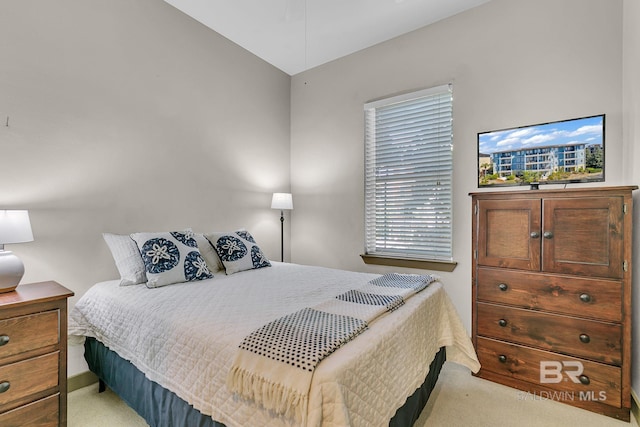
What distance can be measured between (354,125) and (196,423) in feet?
9.67

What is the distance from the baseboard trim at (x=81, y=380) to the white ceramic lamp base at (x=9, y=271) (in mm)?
865

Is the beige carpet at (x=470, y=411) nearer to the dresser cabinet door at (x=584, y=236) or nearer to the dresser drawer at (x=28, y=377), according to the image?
the dresser drawer at (x=28, y=377)

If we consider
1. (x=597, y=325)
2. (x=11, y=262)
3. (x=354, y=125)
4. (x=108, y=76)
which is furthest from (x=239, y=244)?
(x=597, y=325)

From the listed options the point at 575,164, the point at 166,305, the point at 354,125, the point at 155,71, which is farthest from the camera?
the point at 354,125

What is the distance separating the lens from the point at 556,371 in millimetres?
1996

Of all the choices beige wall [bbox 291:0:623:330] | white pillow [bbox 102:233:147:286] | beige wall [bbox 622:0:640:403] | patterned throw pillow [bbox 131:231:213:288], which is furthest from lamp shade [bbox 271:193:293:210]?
beige wall [bbox 622:0:640:403]

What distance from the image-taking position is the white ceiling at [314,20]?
264 cm

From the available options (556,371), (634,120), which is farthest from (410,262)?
(634,120)

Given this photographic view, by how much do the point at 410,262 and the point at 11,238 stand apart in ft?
9.48

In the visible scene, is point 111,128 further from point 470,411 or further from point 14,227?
point 470,411

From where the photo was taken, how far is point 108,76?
2.28m

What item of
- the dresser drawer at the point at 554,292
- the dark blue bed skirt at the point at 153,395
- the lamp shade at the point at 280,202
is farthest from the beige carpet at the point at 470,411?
the lamp shade at the point at 280,202

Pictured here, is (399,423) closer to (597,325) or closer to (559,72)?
(597,325)

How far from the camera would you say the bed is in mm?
1077
